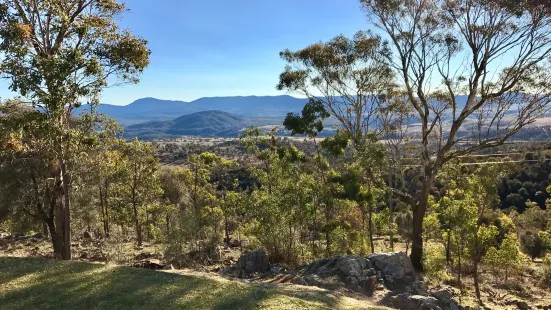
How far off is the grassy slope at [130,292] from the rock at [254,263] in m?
4.15

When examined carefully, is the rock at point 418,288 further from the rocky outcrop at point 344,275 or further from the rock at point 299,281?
the rock at point 299,281

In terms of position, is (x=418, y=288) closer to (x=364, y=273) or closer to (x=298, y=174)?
(x=364, y=273)

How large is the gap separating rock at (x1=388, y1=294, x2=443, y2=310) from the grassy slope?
7.49 ft

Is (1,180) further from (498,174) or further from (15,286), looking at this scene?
(498,174)

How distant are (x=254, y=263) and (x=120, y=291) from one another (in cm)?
732

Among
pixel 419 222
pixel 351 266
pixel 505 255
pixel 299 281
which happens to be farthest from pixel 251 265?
pixel 505 255

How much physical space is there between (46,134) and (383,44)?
54.7ft

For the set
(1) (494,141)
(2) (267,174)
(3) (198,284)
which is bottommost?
(3) (198,284)

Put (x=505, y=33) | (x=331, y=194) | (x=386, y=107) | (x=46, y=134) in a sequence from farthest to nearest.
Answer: (x=386, y=107) < (x=331, y=194) < (x=505, y=33) < (x=46, y=134)

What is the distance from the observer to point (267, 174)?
1015 inches

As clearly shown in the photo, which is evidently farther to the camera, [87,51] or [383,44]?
[383,44]

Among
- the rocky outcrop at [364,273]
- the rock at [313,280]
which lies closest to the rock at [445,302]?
the rocky outcrop at [364,273]

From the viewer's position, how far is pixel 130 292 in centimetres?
1146

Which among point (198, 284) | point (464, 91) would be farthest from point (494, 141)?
point (198, 284)
